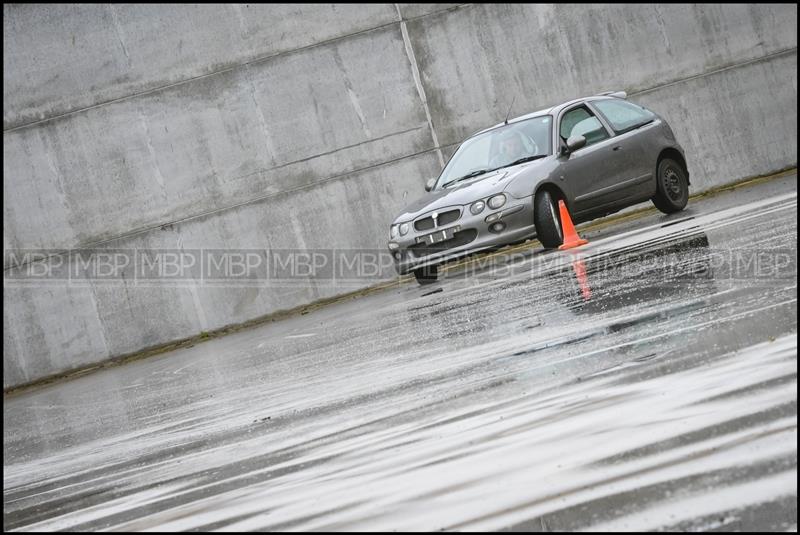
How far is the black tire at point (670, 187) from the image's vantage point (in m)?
14.4

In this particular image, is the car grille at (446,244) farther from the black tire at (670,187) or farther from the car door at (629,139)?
the black tire at (670,187)

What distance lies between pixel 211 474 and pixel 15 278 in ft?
46.1

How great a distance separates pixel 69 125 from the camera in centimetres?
1834

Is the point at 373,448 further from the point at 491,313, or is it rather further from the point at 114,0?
the point at 114,0

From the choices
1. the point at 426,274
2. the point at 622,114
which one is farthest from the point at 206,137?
the point at 622,114

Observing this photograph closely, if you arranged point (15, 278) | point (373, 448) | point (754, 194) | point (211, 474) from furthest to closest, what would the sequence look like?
1. point (15, 278)
2. point (754, 194)
3. point (211, 474)
4. point (373, 448)

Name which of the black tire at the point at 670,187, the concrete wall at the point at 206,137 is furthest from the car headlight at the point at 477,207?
the concrete wall at the point at 206,137

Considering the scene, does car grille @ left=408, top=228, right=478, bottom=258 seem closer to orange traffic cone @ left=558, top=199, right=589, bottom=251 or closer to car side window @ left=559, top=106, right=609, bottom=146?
orange traffic cone @ left=558, top=199, right=589, bottom=251

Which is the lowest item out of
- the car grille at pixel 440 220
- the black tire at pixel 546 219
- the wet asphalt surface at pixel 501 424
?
the wet asphalt surface at pixel 501 424

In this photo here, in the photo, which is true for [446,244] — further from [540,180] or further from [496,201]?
[540,180]

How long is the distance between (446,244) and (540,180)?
119 cm

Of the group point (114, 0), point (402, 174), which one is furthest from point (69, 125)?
point (402, 174)

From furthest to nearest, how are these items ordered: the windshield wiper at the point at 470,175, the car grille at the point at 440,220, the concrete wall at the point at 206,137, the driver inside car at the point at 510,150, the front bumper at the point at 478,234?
1. the concrete wall at the point at 206,137
2. the windshield wiper at the point at 470,175
3. the driver inside car at the point at 510,150
4. the car grille at the point at 440,220
5. the front bumper at the point at 478,234

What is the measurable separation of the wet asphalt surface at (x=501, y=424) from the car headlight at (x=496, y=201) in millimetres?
2355
